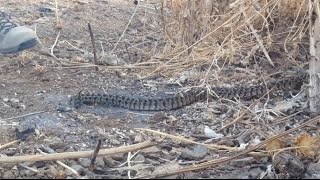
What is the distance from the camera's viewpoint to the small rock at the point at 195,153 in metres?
3.67

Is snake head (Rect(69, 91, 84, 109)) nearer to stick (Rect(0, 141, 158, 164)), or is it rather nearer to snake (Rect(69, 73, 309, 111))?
snake (Rect(69, 73, 309, 111))

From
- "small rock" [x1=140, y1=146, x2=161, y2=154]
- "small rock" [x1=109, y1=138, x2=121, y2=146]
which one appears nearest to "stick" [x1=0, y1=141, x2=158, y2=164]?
"small rock" [x1=140, y1=146, x2=161, y2=154]

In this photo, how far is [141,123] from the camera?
456 cm

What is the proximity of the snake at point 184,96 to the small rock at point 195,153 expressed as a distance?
110 cm

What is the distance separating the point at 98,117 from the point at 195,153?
113 centimetres

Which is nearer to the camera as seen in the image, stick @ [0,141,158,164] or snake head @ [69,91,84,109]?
stick @ [0,141,158,164]

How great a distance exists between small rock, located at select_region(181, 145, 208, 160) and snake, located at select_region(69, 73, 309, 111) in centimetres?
110

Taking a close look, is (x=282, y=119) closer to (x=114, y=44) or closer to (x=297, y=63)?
(x=297, y=63)

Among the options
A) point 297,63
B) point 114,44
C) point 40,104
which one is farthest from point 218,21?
point 40,104

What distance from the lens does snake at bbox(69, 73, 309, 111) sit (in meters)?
4.84

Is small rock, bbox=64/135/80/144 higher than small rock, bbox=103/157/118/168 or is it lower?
lower

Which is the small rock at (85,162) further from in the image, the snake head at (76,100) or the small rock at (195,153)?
the snake head at (76,100)

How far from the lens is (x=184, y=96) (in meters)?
4.97

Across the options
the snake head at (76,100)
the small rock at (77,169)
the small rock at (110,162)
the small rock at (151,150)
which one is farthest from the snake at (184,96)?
the small rock at (77,169)
